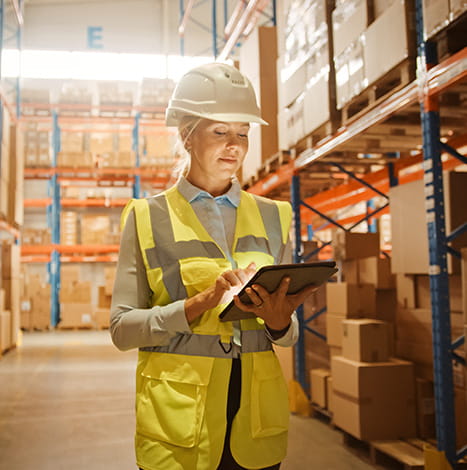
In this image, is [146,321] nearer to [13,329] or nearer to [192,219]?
[192,219]

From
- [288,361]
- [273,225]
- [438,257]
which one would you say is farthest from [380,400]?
[273,225]

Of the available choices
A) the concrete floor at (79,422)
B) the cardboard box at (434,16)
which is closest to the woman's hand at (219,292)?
the cardboard box at (434,16)

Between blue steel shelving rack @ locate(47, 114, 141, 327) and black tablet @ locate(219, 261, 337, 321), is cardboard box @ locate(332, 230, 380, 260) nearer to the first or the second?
black tablet @ locate(219, 261, 337, 321)

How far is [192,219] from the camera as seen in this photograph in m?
1.61

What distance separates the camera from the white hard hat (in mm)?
1607

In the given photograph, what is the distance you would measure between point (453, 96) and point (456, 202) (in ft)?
2.28

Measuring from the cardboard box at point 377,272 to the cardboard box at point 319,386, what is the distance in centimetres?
100

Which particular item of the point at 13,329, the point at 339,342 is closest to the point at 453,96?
the point at 339,342

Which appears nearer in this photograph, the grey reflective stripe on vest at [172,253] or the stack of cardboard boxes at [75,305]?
the grey reflective stripe on vest at [172,253]

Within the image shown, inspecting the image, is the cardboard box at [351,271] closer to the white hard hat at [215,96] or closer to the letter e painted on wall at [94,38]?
the white hard hat at [215,96]

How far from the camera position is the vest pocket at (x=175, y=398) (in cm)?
143

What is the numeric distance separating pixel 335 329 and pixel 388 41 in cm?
256

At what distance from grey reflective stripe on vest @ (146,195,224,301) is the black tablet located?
6.6 inches

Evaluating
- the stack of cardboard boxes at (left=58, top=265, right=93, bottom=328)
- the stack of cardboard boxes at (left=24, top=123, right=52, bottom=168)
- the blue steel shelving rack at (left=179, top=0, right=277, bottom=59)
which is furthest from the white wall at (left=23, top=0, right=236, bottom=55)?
the stack of cardboard boxes at (left=58, top=265, right=93, bottom=328)
